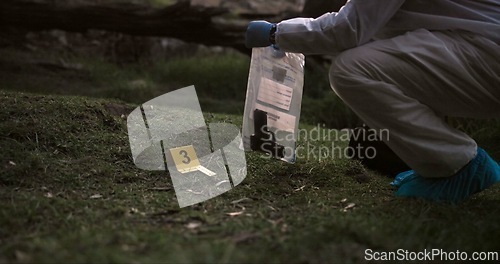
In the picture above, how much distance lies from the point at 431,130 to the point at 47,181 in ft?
4.14

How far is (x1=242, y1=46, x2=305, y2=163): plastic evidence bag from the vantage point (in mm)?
2463

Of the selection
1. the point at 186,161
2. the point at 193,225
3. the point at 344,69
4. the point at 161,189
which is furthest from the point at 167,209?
the point at 344,69

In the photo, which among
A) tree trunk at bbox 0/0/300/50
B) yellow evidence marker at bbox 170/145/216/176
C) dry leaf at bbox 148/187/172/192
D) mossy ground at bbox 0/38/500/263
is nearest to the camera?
mossy ground at bbox 0/38/500/263

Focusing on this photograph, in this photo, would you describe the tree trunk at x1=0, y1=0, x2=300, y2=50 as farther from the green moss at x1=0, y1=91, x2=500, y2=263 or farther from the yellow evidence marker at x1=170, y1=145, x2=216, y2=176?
the yellow evidence marker at x1=170, y1=145, x2=216, y2=176

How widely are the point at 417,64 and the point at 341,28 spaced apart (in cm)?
Answer: 27

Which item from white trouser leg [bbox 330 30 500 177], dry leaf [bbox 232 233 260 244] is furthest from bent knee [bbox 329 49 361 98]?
dry leaf [bbox 232 233 260 244]

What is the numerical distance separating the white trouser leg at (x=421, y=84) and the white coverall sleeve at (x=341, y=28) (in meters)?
0.05

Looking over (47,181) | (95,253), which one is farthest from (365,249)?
(47,181)

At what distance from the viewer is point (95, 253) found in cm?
137

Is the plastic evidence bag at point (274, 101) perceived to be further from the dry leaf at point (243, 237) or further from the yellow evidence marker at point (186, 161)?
the dry leaf at point (243, 237)

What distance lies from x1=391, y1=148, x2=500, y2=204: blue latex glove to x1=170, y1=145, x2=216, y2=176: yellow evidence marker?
0.75 m

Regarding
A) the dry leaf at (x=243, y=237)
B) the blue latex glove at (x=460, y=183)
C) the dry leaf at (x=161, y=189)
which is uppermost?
the dry leaf at (x=243, y=237)

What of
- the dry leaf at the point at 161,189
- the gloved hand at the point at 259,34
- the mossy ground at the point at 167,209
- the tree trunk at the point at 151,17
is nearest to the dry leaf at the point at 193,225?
the mossy ground at the point at 167,209

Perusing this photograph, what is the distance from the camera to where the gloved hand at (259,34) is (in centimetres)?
227
